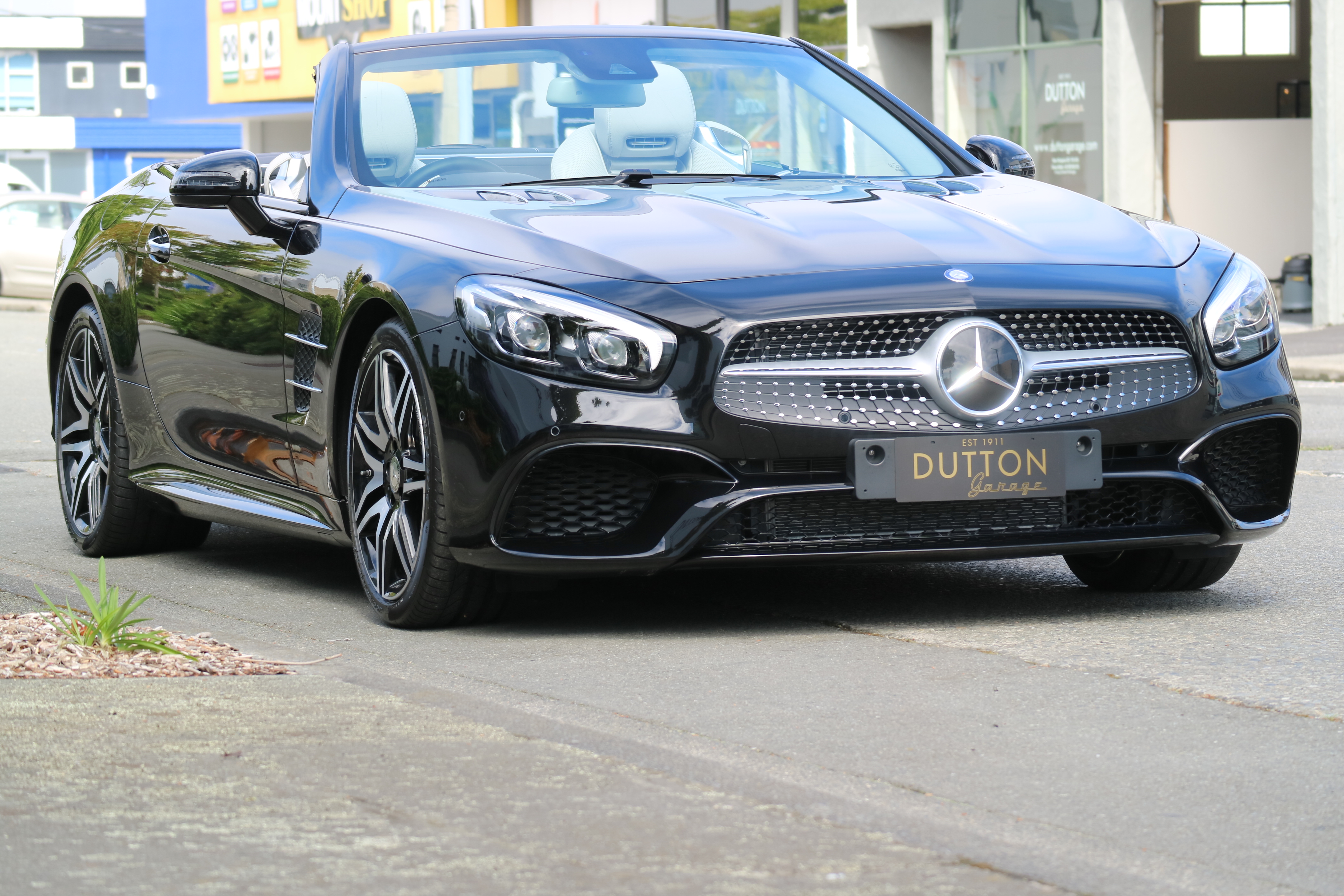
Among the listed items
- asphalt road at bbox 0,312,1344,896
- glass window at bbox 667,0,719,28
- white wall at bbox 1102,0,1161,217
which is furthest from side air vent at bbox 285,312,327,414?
glass window at bbox 667,0,719,28

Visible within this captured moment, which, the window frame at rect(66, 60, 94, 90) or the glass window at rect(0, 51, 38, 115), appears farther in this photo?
the window frame at rect(66, 60, 94, 90)

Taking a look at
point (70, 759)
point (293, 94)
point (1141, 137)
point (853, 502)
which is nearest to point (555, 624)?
point (853, 502)

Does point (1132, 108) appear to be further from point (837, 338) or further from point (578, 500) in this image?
point (578, 500)

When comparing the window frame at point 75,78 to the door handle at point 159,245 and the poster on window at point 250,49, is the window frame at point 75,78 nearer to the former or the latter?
the poster on window at point 250,49

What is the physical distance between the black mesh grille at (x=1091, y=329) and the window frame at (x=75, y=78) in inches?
3123

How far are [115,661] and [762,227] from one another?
5.88 feet

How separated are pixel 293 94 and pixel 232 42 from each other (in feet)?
10.9

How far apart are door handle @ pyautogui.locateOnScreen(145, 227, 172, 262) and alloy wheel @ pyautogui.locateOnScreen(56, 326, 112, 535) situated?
555mm

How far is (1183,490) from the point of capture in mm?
5293

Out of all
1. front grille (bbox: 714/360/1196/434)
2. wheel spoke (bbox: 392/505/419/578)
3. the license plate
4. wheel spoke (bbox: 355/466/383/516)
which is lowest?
wheel spoke (bbox: 392/505/419/578)

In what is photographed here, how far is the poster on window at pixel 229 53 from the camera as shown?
150ft

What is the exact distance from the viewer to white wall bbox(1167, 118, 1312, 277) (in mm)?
23453

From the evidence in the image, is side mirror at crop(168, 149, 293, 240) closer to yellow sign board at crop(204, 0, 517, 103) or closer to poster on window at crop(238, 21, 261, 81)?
yellow sign board at crop(204, 0, 517, 103)

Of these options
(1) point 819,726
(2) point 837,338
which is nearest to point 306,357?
(2) point 837,338
